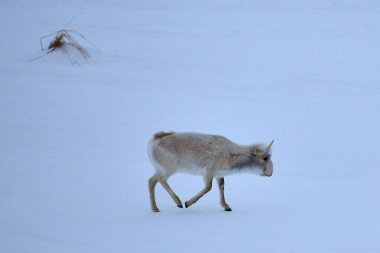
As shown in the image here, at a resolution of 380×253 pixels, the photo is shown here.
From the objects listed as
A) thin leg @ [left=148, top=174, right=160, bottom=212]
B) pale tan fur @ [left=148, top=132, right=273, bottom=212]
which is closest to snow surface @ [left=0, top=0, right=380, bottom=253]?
thin leg @ [left=148, top=174, right=160, bottom=212]

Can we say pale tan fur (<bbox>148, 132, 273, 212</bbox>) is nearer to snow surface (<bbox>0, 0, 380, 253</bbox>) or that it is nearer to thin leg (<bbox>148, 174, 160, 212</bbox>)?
thin leg (<bbox>148, 174, 160, 212</bbox>)

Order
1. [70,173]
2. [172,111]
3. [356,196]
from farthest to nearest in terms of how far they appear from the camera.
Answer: [172,111] < [70,173] < [356,196]

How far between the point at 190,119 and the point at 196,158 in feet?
10.3

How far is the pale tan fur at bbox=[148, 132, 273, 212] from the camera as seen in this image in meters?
8.23

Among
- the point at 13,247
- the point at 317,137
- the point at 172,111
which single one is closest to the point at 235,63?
the point at 172,111

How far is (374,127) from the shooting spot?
1084 cm

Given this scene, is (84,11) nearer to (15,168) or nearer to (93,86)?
(93,86)

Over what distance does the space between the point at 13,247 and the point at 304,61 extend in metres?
8.44

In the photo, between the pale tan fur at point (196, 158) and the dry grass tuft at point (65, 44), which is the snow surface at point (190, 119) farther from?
the pale tan fur at point (196, 158)

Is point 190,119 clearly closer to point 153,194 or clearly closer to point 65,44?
point 153,194

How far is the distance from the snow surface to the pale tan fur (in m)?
0.32

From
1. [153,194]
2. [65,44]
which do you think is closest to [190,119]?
[153,194]

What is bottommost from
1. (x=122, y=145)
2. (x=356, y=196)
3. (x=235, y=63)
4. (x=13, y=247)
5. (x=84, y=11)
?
(x=13, y=247)

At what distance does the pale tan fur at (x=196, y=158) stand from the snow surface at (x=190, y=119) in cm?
32
